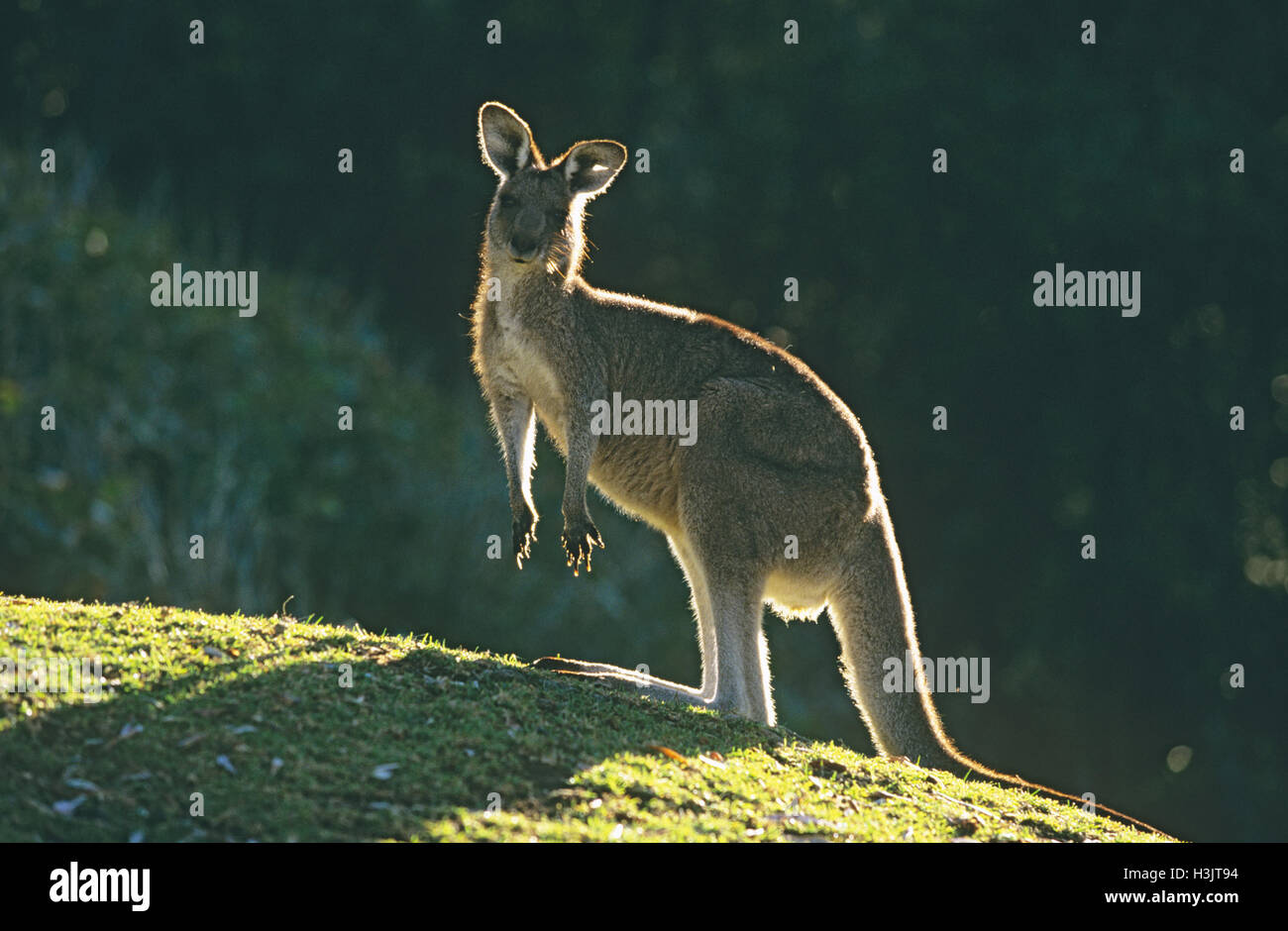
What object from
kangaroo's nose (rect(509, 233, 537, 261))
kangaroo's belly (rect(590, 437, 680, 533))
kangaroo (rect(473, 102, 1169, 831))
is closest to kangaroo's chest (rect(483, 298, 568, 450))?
kangaroo (rect(473, 102, 1169, 831))

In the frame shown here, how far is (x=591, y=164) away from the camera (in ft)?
24.2

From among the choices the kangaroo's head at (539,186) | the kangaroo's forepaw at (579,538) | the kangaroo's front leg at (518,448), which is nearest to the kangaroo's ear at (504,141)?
the kangaroo's head at (539,186)

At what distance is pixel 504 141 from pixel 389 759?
11.6 ft

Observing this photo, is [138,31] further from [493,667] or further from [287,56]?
[493,667]

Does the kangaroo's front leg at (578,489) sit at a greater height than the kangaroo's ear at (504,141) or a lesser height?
lesser

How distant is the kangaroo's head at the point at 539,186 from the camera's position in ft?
23.6

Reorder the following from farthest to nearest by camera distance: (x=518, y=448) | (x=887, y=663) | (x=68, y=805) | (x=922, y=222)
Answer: (x=922, y=222) → (x=518, y=448) → (x=887, y=663) → (x=68, y=805)

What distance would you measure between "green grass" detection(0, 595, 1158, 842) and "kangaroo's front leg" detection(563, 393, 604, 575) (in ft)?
2.25

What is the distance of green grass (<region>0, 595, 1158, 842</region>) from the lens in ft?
15.0

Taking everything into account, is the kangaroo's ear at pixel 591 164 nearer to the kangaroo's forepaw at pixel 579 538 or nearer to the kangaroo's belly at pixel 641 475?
the kangaroo's belly at pixel 641 475

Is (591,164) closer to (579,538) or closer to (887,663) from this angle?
(579,538)

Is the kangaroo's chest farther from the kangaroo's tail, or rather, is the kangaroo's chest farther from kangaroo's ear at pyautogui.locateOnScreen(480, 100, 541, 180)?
the kangaroo's tail

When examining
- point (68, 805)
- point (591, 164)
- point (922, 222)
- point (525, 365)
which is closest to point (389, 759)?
point (68, 805)

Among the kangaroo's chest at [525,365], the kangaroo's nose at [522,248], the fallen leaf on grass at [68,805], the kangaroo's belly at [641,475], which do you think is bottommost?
the fallen leaf on grass at [68,805]
